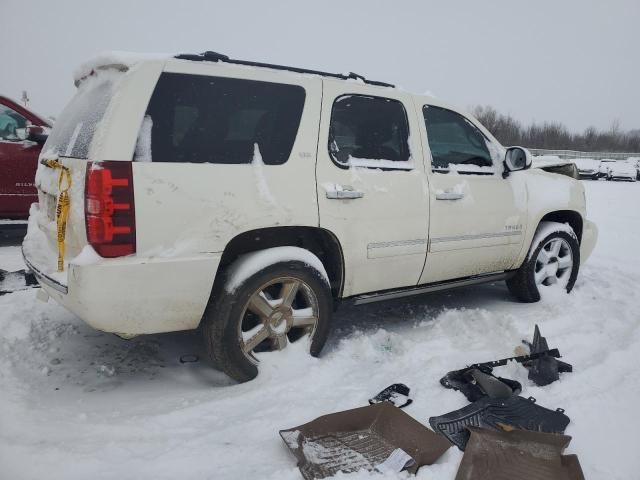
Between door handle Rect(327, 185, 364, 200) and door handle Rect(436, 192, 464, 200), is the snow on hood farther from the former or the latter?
door handle Rect(436, 192, 464, 200)

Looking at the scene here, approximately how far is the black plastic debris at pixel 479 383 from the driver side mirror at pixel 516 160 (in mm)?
1822

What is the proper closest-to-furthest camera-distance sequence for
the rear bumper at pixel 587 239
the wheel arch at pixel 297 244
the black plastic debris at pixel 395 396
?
the black plastic debris at pixel 395 396 → the wheel arch at pixel 297 244 → the rear bumper at pixel 587 239

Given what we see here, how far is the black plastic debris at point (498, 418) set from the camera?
245 cm

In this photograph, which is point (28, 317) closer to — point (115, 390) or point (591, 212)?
point (115, 390)

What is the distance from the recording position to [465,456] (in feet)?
7.21

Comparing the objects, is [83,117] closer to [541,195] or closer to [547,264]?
[541,195]

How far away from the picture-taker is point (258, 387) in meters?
2.88

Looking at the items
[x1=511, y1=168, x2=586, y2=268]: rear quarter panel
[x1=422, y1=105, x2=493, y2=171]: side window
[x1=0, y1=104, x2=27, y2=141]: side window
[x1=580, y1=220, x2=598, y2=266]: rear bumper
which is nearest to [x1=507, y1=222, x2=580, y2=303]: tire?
[x1=511, y1=168, x2=586, y2=268]: rear quarter panel

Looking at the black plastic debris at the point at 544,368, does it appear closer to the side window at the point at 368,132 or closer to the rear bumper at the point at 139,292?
the side window at the point at 368,132

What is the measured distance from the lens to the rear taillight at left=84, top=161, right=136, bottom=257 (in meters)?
2.37

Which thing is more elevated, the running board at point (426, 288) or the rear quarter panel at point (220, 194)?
the rear quarter panel at point (220, 194)

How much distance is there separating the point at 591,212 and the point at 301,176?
11.0 m

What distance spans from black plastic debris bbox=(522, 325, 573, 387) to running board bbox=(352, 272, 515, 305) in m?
0.86

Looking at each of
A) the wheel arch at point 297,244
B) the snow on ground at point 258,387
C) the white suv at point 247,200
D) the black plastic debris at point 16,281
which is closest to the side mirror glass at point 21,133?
the black plastic debris at point 16,281
